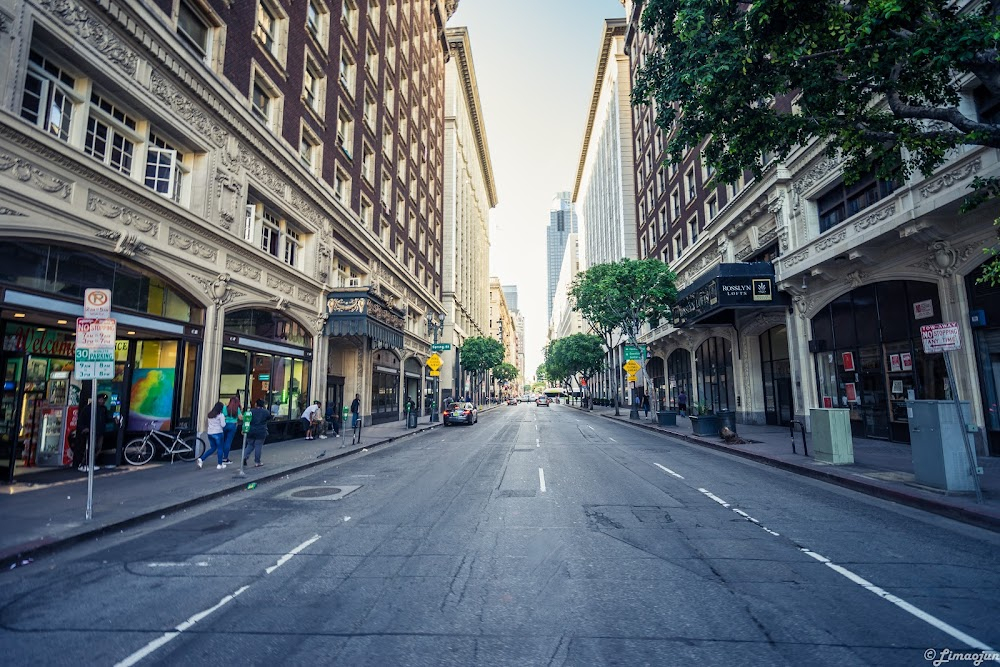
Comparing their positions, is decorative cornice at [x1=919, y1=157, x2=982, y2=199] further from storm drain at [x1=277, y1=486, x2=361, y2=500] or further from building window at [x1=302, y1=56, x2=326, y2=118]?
building window at [x1=302, y1=56, x2=326, y2=118]

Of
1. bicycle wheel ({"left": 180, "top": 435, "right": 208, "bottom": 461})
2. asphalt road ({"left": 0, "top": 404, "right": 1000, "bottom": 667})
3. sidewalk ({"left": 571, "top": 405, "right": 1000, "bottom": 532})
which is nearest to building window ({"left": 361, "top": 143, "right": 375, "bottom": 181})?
bicycle wheel ({"left": 180, "top": 435, "right": 208, "bottom": 461})

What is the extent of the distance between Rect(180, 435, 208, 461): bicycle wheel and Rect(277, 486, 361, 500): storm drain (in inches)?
206

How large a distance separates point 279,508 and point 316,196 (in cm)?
1670

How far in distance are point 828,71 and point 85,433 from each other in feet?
59.0

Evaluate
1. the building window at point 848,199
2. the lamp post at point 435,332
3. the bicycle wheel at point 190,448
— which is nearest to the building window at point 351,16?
the lamp post at point 435,332

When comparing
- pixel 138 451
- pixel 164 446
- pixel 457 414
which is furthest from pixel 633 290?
pixel 138 451

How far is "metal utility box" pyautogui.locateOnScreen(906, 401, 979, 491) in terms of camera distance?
27.1 ft

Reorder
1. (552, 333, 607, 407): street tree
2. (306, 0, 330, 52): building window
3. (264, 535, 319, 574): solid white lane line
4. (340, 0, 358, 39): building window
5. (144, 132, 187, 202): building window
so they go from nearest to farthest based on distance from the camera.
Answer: (264, 535, 319, 574): solid white lane line, (144, 132, 187, 202): building window, (306, 0, 330, 52): building window, (340, 0, 358, 39): building window, (552, 333, 607, 407): street tree

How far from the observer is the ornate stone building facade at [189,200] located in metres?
10.2

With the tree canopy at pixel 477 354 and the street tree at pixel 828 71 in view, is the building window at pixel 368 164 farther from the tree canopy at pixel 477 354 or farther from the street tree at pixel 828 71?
the tree canopy at pixel 477 354

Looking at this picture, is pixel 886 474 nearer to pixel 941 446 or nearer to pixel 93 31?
pixel 941 446

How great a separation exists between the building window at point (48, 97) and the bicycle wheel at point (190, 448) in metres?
7.93

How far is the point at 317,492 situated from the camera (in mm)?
9688

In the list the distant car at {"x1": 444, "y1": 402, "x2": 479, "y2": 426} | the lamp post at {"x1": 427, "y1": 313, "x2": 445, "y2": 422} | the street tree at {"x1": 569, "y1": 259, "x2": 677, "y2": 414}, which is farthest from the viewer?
the lamp post at {"x1": 427, "y1": 313, "x2": 445, "y2": 422}
